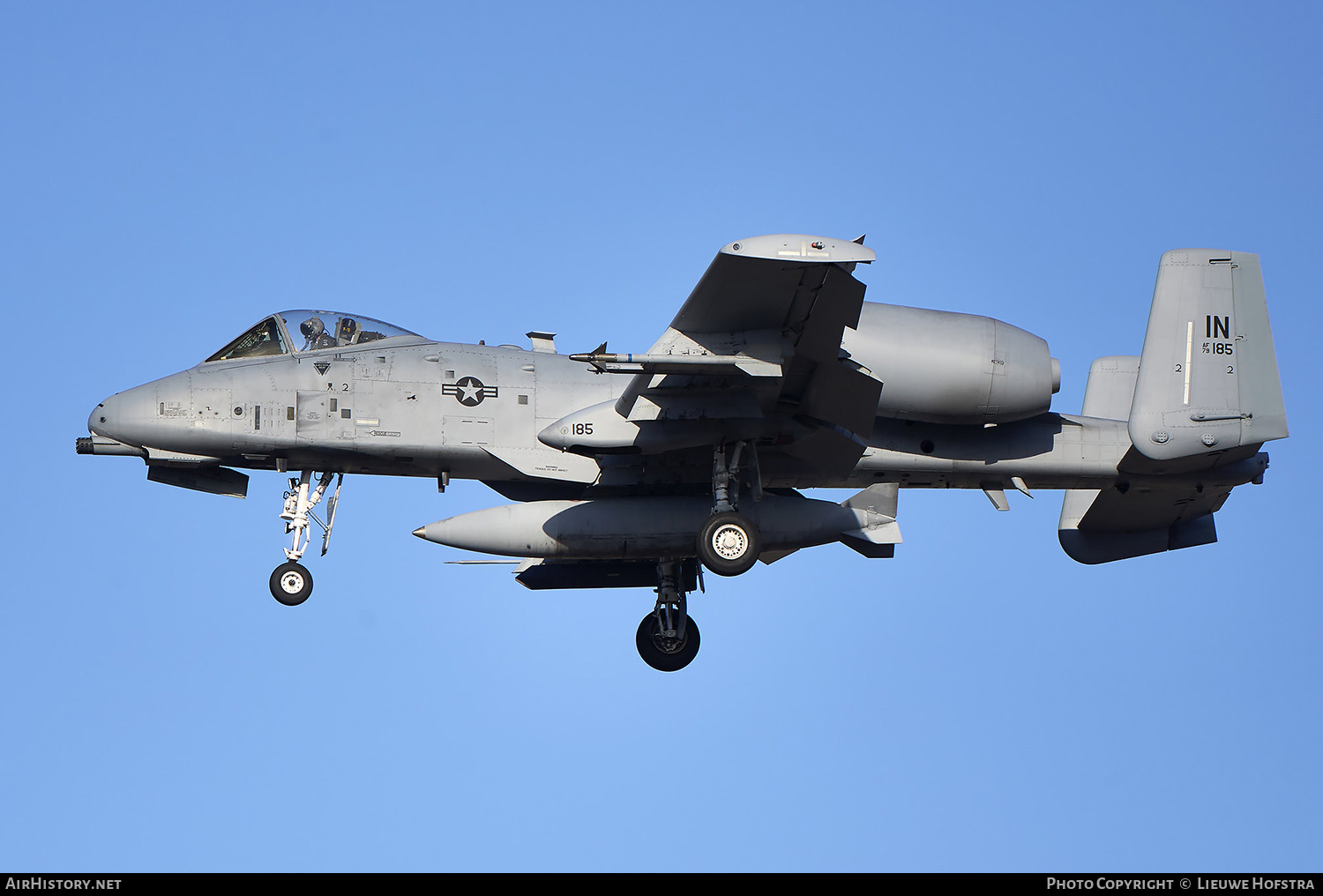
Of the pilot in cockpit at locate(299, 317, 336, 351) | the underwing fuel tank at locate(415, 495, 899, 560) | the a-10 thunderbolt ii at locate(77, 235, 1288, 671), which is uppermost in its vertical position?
the pilot in cockpit at locate(299, 317, 336, 351)

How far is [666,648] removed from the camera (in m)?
19.0

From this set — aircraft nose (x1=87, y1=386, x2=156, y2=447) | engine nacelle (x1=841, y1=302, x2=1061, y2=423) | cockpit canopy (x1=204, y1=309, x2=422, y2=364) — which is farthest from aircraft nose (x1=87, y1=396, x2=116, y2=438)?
engine nacelle (x1=841, y1=302, x2=1061, y2=423)

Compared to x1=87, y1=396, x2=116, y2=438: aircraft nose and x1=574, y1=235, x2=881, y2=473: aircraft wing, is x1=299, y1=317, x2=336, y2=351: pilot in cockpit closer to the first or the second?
x1=87, y1=396, x2=116, y2=438: aircraft nose

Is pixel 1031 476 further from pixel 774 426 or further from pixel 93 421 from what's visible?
pixel 93 421

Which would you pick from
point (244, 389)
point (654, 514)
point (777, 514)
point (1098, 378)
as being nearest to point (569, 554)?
point (654, 514)

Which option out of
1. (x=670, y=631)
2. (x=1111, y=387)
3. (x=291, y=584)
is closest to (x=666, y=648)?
(x=670, y=631)

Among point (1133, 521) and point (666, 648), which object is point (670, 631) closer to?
point (666, 648)

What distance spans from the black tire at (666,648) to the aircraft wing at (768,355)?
145 inches

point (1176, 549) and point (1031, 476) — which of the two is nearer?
point (1031, 476)

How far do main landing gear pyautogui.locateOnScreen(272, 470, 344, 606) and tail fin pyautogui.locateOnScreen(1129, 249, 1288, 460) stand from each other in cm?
982

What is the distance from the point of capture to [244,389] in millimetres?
16531

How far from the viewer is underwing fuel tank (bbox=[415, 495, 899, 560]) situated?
16.3 m
